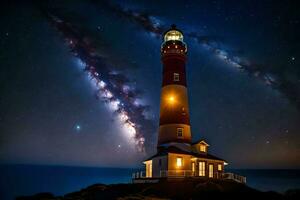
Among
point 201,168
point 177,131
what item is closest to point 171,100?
point 177,131

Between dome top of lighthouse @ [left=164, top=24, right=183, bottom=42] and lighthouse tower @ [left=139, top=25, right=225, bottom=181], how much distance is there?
21cm

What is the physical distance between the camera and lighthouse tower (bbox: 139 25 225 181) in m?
34.3

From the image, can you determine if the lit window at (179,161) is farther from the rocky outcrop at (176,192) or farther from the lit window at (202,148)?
the lit window at (202,148)

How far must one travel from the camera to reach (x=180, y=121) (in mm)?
35844

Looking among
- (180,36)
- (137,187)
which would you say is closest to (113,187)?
(137,187)

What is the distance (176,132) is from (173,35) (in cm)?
1137

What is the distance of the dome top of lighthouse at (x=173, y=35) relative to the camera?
3861 centimetres

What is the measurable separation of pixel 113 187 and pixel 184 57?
16.6 meters

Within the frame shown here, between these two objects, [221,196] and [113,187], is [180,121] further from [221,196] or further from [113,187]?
[221,196]

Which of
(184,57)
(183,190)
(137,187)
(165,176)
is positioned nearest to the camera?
(183,190)

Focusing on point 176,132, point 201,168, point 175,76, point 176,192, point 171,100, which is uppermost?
point 175,76

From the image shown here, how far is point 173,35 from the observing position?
3872 centimetres

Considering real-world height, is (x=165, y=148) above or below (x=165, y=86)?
below

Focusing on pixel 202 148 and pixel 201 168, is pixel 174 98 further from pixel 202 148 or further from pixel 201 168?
pixel 201 168
